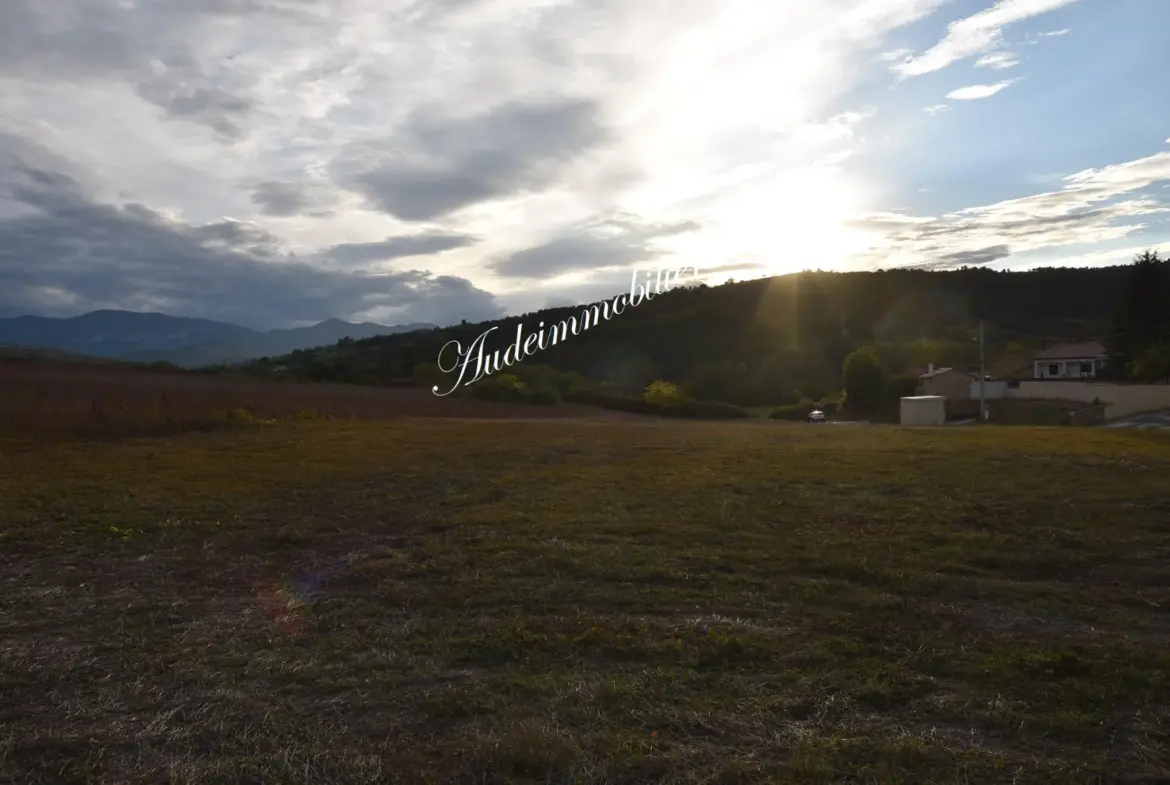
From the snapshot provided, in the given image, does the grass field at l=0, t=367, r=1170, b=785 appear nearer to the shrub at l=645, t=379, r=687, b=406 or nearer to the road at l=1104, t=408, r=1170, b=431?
the road at l=1104, t=408, r=1170, b=431

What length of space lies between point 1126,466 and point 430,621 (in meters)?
12.3

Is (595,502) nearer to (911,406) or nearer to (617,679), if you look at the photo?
(617,679)

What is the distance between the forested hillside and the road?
90.4 feet

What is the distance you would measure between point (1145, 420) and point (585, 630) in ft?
102

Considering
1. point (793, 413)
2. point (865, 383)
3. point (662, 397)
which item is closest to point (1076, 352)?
point (865, 383)

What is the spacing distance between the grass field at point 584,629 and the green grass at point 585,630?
0.03 m

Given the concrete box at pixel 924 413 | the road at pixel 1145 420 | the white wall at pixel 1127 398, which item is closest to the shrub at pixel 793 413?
the concrete box at pixel 924 413

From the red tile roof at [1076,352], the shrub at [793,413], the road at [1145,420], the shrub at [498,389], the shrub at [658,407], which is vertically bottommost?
the shrub at [793,413]

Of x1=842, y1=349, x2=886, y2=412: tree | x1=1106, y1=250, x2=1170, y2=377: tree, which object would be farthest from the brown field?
x1=1106, y1=250, x2=1170, y2=377: tree

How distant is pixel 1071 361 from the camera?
177 feet

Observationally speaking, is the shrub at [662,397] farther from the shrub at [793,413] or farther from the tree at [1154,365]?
the tree at [1154,365]

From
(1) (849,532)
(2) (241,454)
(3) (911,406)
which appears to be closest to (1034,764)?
(1) (849,532)

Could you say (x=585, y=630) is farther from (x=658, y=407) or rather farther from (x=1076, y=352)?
(x=1076, y=352)

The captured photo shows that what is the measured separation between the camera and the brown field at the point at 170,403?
18531 millimetres
